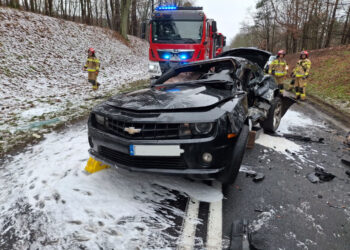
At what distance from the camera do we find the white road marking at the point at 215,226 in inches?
79.8

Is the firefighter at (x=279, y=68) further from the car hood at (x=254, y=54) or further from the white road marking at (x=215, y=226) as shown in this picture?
the white road marking at (x=215, y=226)

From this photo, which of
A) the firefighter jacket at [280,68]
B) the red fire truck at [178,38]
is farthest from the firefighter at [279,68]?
the red fire truck at [178,38]

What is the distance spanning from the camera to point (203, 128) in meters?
2.39

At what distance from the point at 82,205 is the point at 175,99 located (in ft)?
4.83

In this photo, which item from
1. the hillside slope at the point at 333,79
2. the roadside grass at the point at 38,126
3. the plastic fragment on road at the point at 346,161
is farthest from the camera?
the hillside slope at the point at 333,79

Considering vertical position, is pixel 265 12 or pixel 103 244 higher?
pixel 265 12

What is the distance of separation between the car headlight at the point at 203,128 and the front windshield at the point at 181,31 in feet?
24.5

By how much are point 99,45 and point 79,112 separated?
14757mm

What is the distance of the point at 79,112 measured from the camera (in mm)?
6348

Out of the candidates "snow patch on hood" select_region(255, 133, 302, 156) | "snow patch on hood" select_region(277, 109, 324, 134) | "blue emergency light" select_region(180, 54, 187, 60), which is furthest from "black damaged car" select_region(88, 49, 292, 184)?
"blue emergency light" select_region(180, 54, 187, 60)

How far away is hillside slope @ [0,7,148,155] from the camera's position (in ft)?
19.2

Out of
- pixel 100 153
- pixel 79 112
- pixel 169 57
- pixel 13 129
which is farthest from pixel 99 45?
pixel 100 153

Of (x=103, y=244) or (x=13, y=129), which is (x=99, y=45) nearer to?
(x=13, y=129)

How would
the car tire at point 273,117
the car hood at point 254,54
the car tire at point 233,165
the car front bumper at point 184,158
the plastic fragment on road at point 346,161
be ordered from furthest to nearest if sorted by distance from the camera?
the car hood at point 254,54, the car tire at point 273,117, the plastic fragment on road at point 346,161, the car tire at point 233,165, the car front bumper at point 184,158
